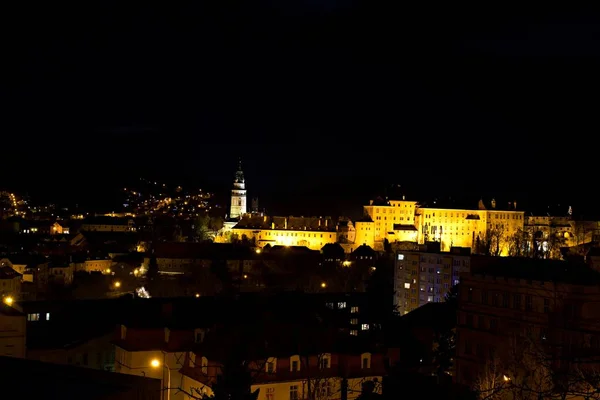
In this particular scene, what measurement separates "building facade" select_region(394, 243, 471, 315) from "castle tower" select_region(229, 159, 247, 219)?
53821 mm

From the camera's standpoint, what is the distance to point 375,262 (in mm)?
63000

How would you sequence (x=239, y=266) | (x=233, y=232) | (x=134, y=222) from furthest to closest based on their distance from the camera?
1. (x=134, y=222)
2. (x=233, y=232)
3. (x=239, y=266)

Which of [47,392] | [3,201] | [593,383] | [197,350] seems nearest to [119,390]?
[47,392]

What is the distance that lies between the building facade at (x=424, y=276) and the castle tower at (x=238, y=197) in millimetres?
53821

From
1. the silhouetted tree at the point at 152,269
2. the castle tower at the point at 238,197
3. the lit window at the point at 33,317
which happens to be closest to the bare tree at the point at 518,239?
the silhouetted tree at the point at 152,269

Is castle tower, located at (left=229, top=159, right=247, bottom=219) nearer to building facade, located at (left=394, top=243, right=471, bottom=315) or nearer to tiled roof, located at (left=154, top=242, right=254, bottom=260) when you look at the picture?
tiled roof, located at (left=154, top=242, right=254, bottom=260)

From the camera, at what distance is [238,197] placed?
98438mm

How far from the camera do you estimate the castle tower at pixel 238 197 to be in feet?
317

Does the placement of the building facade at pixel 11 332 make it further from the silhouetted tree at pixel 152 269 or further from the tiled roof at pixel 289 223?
the tiled roof at pixel 289 223

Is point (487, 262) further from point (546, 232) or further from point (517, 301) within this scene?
→ point (546, 232)

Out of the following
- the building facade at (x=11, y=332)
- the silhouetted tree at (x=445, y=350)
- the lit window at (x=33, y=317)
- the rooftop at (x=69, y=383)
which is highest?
the rooftop at (x=69, y=383)

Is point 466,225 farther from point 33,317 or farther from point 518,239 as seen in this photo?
point 33,317

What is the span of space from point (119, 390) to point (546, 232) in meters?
73.9

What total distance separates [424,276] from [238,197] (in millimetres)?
59907
